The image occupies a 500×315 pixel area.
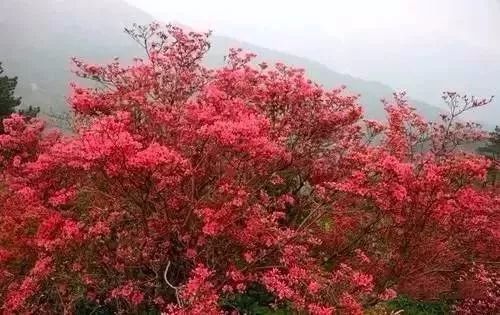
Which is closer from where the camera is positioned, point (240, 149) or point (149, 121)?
point (240, 149)

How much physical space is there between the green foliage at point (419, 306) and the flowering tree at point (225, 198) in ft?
12.0

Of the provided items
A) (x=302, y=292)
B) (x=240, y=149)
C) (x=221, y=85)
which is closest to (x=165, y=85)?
(x=221, y=85)

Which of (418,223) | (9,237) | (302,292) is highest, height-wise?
(418,223)

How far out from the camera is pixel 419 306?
2853 centimetres

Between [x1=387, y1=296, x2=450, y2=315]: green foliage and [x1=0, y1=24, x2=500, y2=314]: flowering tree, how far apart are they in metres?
3.67

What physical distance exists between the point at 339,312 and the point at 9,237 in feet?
37.2

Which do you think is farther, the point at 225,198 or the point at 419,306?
the point at 419,306

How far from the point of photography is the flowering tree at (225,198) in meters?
16.1

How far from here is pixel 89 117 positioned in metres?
21.7

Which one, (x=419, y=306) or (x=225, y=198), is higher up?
(x=225, y=198)

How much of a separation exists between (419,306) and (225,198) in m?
16.5

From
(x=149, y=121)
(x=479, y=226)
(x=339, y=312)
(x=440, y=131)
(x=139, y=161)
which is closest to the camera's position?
(x=139, y=161)

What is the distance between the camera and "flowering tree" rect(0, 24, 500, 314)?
16.1 m

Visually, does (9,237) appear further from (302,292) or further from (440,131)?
(440,131)
